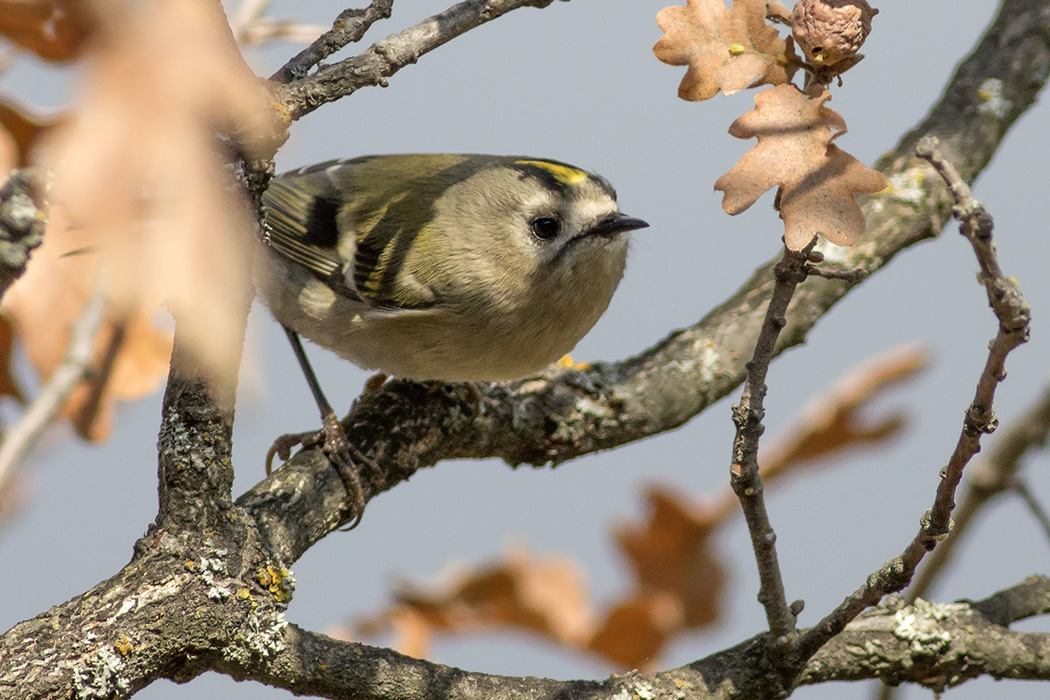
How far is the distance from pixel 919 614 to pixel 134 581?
38.3 inches

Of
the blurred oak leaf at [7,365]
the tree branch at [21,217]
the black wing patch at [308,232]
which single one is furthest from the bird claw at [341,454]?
the tree branch at [21,217]

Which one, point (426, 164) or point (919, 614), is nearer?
point (919, 614)

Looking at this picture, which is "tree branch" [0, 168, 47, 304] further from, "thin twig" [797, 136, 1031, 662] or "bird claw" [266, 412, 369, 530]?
"bird claw" [266, 412, 369, 530]

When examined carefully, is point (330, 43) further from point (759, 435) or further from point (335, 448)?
point (335, 448)

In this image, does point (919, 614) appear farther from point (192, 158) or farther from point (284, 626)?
point (192, 158)

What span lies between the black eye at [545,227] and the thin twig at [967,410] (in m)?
0.90

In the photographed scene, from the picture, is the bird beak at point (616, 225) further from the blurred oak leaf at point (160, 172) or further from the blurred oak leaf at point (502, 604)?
the blurred oak leaf at point (160, 172)

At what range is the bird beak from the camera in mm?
1720

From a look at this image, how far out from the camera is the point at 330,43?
0.97 m

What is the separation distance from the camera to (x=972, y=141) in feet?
6.46

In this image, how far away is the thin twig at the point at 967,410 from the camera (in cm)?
65

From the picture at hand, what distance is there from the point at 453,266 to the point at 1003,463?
3.47 ft

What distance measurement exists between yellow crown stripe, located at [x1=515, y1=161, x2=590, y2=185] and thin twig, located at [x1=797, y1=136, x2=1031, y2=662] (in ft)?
3.10

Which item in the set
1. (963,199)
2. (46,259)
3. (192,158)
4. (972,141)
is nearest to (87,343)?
(46,259)
